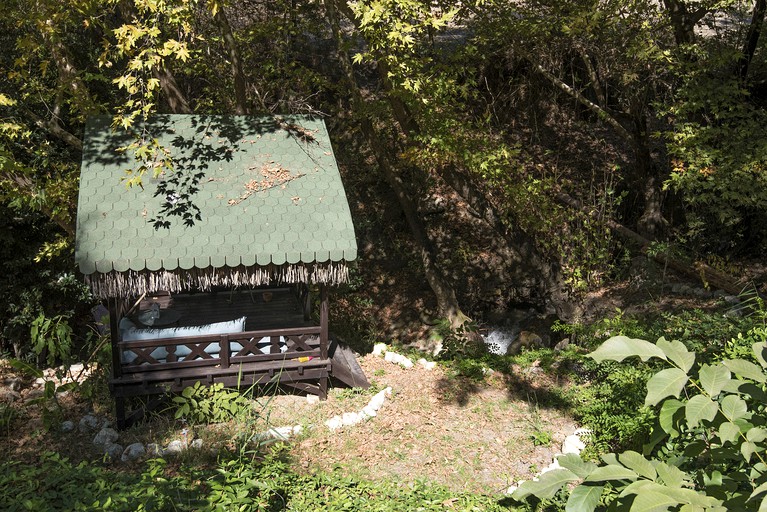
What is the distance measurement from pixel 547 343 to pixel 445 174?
11.7 feet

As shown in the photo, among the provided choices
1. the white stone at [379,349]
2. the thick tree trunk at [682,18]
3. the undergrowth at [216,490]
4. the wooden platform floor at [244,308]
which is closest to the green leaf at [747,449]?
the undergrowth at [216,490]

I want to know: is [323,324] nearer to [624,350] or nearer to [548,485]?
[548,485]

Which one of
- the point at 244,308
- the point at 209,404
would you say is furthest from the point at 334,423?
the point at 244,308

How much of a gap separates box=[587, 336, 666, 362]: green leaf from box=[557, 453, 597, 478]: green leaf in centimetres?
49

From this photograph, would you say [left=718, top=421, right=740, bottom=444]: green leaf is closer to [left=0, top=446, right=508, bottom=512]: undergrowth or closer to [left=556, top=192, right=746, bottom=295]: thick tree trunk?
[left=0, top=446, right=508, bottom=512]: undergrowth

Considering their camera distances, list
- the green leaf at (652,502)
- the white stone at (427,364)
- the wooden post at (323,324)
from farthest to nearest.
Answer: the white stone at (427,364), the wooden post at (323,324), the green leaf at (652,502)

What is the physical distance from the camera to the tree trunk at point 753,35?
10710 mm

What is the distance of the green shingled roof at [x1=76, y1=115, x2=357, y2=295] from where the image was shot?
7.25 metres

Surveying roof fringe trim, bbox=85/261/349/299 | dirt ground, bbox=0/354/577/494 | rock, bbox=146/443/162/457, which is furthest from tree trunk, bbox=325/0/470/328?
rock, bbox=146/443/162/457

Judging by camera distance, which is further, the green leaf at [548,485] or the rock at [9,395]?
the rock at [9,395]

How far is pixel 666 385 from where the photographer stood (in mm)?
2383

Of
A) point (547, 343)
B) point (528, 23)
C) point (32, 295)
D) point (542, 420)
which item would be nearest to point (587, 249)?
point (547, 343)

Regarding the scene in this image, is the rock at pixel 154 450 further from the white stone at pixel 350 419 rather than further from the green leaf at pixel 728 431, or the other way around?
the green leaf at pixel 728 431

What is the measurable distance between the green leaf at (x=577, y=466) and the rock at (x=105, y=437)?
6182 mm
